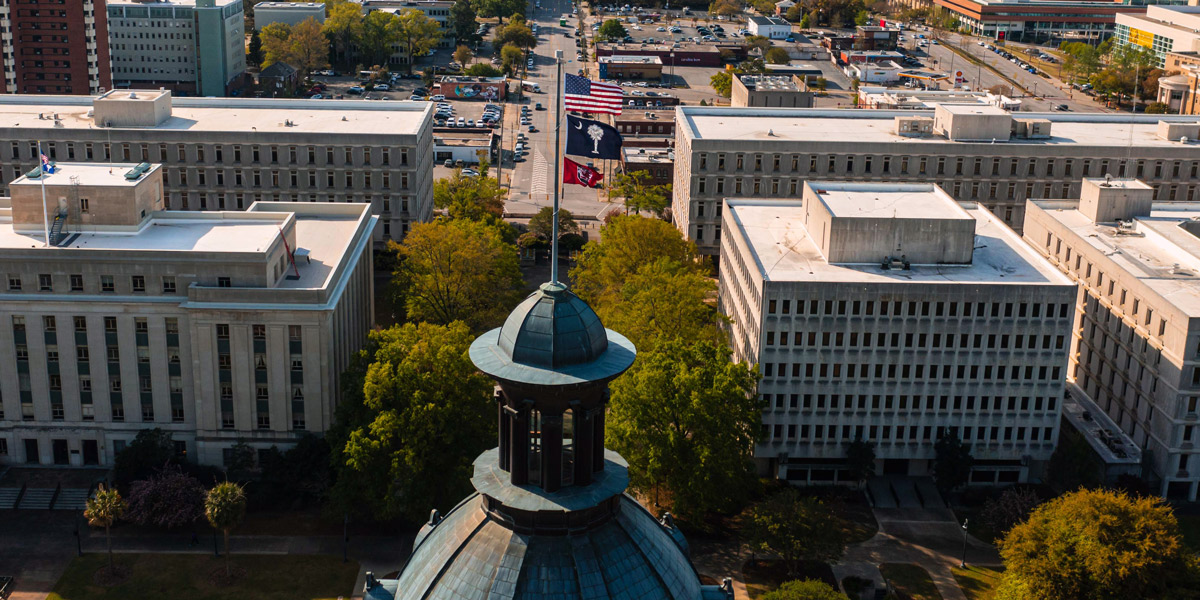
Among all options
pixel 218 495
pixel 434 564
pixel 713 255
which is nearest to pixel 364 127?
pixel 713 255

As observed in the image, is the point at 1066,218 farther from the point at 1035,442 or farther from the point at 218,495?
the point at 218,495

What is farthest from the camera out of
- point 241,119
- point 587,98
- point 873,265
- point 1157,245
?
point 241,119

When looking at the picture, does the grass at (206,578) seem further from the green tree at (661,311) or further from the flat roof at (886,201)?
the flat roof at (886,201)

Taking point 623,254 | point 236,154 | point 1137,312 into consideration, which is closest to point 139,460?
point 623,254

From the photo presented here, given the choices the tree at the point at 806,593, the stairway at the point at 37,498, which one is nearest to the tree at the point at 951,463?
the tree at the point at 806,593

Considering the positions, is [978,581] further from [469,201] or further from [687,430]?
[469,201]

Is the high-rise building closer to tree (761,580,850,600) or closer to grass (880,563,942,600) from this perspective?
grass (880,563,942,600)
